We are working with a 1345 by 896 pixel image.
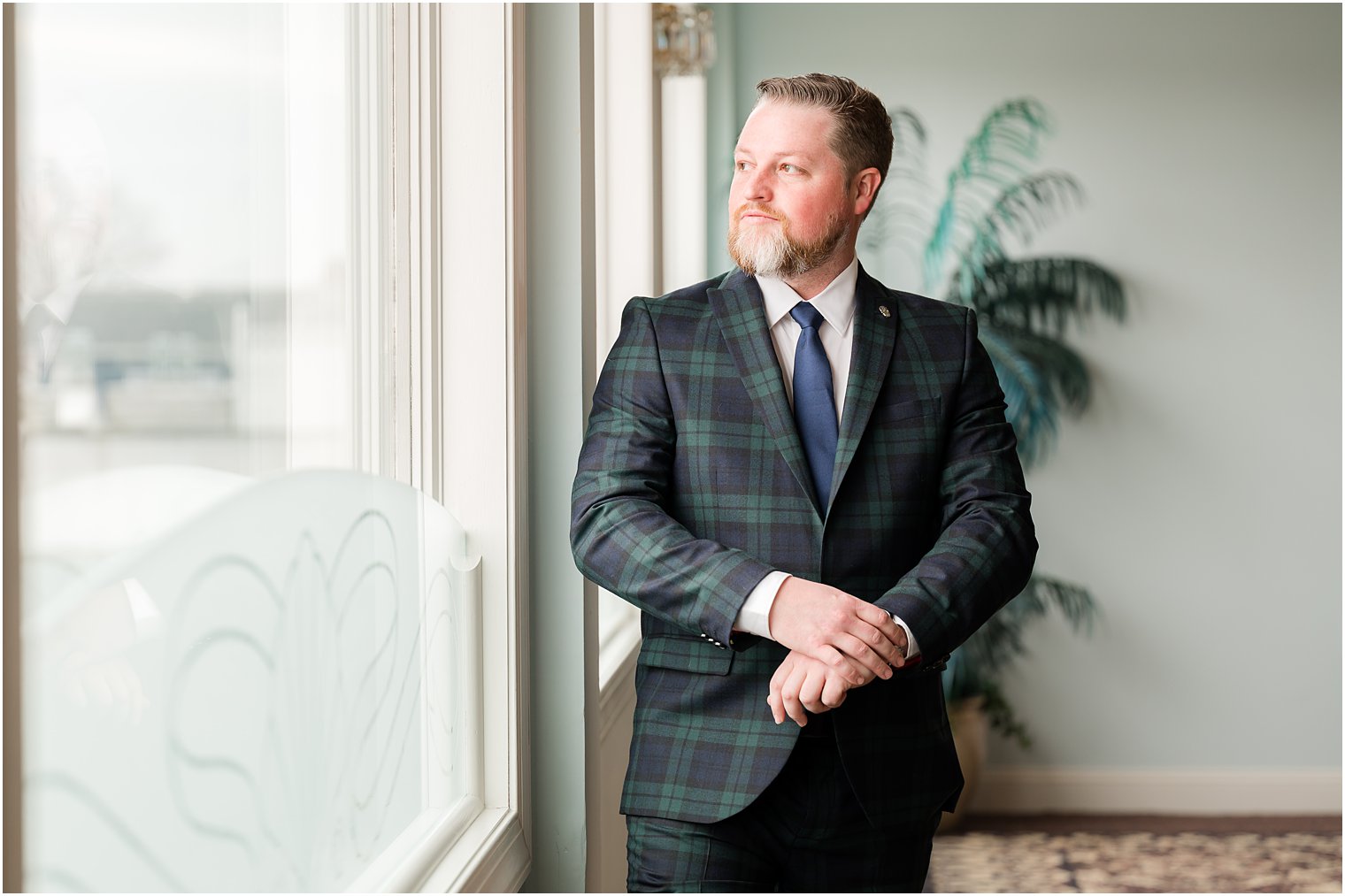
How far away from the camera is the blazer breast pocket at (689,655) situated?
1.34 m

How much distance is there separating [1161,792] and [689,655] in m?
3.22

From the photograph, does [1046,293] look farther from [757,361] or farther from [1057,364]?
[757,361]

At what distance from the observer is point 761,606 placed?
1231 millimetres

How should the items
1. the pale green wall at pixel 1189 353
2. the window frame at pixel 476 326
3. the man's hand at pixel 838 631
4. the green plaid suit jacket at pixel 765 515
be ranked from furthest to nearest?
the pale green wall at pixel 1189 353 < the window frame at pixel 476 326 < the green plaid suit jacket at pixel 765 515 < the man's hand at pixel 838 631

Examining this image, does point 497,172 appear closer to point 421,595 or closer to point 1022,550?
point 421,595

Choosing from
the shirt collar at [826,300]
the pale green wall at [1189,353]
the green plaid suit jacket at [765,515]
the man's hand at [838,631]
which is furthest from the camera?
the pale green wall at [1189,353]

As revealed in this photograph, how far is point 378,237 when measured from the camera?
1.50 m

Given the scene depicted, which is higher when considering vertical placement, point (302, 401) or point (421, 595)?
point (302, 401)

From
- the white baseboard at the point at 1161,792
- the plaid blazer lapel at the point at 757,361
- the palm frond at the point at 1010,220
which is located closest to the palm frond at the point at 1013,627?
the white baseboard at the point at 1161,792

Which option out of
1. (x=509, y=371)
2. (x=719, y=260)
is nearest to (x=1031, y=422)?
(x=719, y=260)

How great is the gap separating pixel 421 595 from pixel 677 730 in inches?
16.3

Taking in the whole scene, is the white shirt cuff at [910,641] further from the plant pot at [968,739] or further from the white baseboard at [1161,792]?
the white baseboard at [1161,792]

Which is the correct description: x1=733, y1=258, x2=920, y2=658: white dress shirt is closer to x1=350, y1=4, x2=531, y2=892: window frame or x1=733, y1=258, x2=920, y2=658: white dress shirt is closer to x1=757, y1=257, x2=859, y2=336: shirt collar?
x1=757, y1=257, x2=859, y2=336: shirt collar

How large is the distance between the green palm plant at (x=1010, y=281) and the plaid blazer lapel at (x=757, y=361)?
2.50 m
